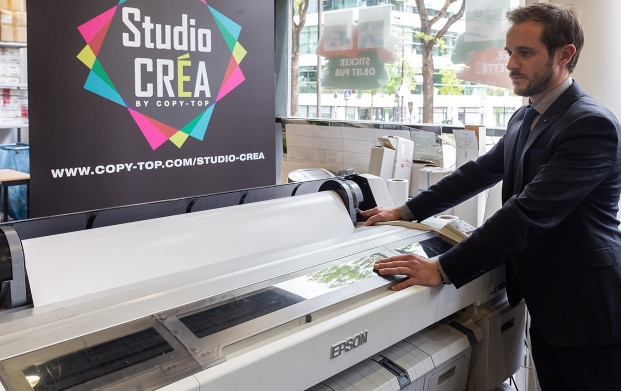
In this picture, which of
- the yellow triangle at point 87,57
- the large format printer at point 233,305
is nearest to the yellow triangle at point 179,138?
the yellow triangle at point 87,57

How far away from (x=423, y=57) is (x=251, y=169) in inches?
82.7

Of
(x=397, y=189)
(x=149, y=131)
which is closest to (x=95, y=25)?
(x=149, y=131)

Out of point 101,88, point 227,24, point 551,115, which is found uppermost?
point 227,24

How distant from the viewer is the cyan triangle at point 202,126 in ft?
8.60

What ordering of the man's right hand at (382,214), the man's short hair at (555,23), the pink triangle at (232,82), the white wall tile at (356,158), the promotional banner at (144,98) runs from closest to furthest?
1. the man's short hair at (555,23)
2. the man's right hand at (382,214)
3. the promotional banner at (144,98)
4. the pink triangle at (232,82)
5. the white wall tile at (356,158)

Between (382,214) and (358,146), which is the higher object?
(358,146)

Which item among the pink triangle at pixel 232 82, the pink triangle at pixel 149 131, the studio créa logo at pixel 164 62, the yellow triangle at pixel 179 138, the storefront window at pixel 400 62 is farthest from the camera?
the storefront window at pixel 400 62

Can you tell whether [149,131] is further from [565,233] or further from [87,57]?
[565,233]

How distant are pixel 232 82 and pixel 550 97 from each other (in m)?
1.56

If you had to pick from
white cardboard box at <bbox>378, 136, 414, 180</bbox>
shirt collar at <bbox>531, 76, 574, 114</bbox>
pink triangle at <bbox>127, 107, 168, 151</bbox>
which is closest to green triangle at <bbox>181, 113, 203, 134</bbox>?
pink triangle at <bbox>127, 107, 168, 151</bbox>

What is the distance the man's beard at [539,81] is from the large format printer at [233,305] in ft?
1.71

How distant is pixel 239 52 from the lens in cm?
272

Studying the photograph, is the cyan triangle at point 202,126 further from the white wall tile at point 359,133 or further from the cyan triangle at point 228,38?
the white wall tile at point 359,133

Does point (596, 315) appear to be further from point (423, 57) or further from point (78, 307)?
point (423, 57)
